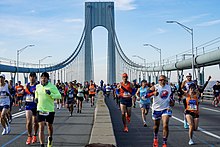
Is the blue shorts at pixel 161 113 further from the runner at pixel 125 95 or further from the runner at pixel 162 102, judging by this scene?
the runner at pixel 125 95

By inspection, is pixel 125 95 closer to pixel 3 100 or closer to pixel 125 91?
pixel 125 91

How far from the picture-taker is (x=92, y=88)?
28.9 metres

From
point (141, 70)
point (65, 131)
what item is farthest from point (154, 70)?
point (65, 131)

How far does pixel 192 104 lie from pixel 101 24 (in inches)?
4170

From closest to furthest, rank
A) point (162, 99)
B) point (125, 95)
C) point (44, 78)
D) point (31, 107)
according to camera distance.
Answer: point (44, 78) → point (162, 99) → point (31, 107) → point (125, 95)

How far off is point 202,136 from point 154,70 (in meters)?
71.7

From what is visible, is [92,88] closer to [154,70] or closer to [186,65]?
[186,65]

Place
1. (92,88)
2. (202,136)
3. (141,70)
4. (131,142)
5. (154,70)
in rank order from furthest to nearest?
(141,70) < (154,70) < (92,88) < (202,136) < (131,142)

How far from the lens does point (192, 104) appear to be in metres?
10.7

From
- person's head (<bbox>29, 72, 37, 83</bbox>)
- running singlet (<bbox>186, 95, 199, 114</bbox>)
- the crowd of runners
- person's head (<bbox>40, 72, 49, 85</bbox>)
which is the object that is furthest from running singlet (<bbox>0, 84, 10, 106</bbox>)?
running singlet (<bbox>186, 95, 199, 114</bbox>)

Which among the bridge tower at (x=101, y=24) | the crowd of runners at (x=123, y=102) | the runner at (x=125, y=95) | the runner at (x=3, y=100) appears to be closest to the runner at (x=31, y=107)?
the crowd of runners at (x=123, y=102)

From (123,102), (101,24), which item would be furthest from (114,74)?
(123,102)

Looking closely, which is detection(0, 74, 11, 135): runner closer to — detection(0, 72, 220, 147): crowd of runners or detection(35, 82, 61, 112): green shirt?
detection(0, 72, 220, 147): crowd of runners

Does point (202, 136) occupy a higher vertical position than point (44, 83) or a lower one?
lower
